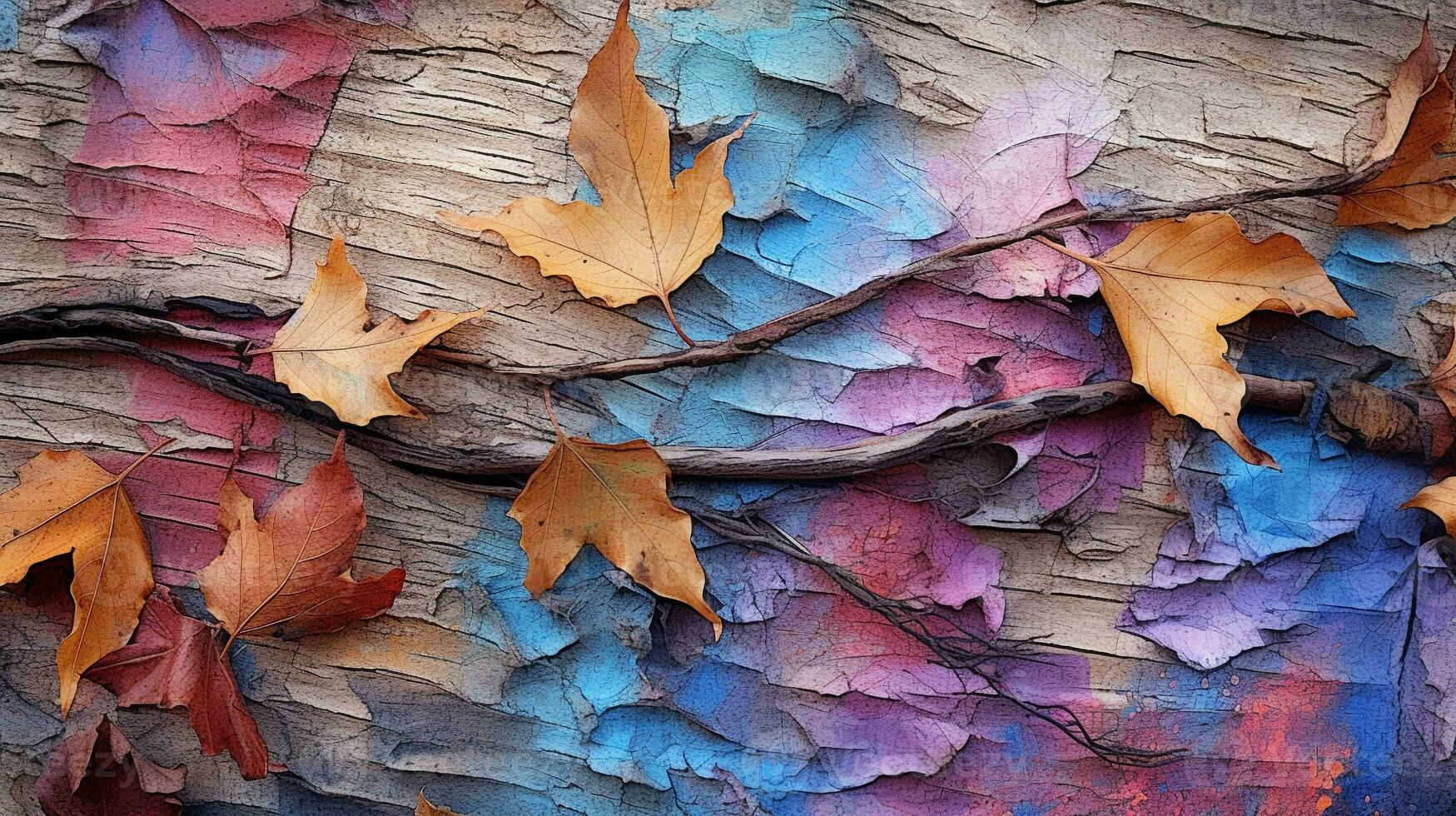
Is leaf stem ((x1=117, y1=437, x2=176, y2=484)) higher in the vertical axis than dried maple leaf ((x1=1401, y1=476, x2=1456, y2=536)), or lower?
lower

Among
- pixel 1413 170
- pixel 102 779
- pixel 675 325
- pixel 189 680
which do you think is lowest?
pixel 102 779

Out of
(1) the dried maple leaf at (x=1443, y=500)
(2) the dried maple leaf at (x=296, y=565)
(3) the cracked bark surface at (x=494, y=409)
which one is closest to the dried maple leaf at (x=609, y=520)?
(3) the cracked bark surface at (x=494, y=409)

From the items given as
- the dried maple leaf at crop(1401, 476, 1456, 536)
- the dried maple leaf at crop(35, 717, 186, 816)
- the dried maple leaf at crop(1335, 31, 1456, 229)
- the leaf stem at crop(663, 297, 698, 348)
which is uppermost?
the dried maple leaf at crop(1335, 31, 1456, 229)

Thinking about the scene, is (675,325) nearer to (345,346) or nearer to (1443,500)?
(345,346)

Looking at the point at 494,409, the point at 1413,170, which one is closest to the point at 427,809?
the point at 494,409

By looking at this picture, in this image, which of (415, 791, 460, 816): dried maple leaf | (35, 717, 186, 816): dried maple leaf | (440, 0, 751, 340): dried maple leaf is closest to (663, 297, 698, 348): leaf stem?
(440, 0, 751, 340): dried maple leaf

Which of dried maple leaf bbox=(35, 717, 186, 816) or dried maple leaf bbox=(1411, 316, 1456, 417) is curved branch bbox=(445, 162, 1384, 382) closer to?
dried maple leaf bbox=(1411, 316, 1456, 417)

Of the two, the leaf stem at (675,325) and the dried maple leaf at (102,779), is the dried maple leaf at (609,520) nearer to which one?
the leaf stem at (675,325)
